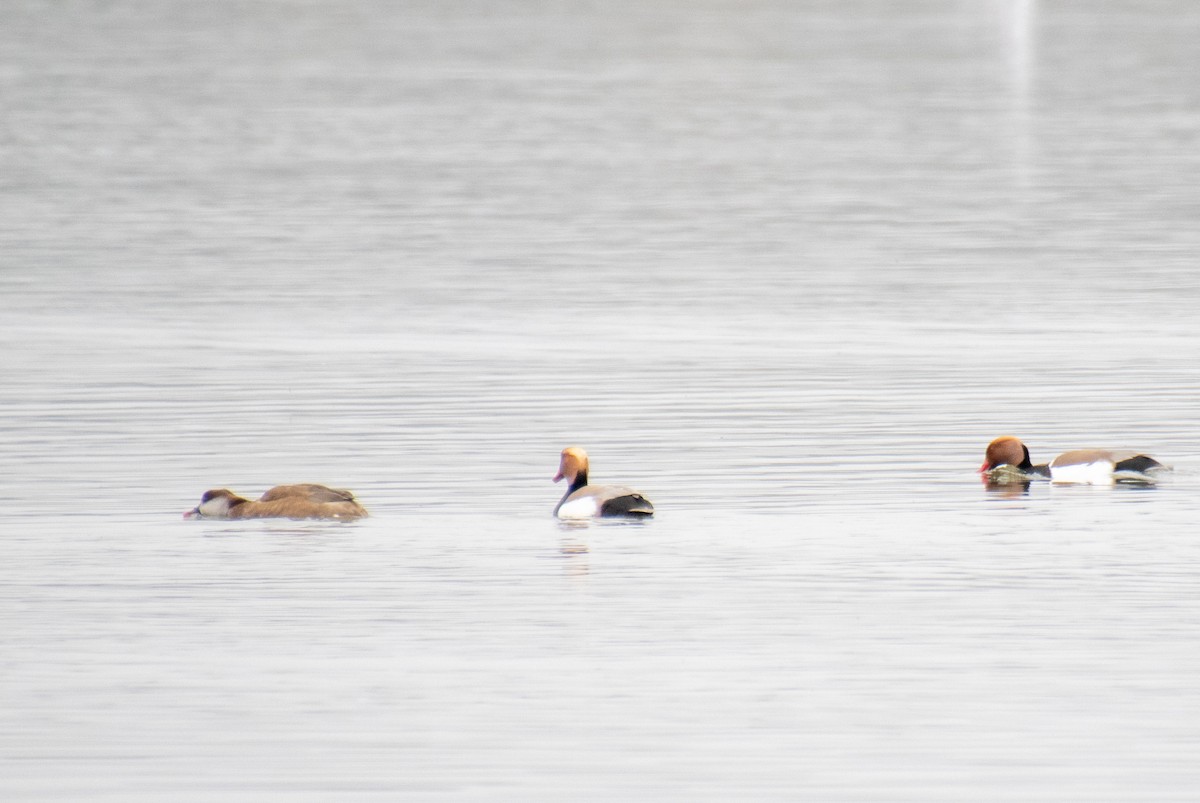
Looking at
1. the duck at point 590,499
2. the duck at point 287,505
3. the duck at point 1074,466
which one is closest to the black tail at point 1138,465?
the duck at point 1074,466

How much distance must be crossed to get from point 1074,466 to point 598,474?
2916mm

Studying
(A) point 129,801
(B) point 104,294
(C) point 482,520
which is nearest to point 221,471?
(C) point 482,520

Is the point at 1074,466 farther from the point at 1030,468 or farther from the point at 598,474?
the point at 598,474

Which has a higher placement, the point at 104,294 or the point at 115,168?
the point at 115,168

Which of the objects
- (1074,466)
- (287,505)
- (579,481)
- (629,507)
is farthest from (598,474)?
(1074,466)

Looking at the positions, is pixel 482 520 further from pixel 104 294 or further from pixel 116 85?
pixel 116 85

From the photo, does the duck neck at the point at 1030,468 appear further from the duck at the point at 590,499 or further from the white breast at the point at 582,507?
the white breast at the point at 582,507

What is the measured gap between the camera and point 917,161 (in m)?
46.3

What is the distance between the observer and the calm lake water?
37.5ft

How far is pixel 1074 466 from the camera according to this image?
16.7 m

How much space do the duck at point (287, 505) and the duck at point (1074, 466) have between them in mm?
3840

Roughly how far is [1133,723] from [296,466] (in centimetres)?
765

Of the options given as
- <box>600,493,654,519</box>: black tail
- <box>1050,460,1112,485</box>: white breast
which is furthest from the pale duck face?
<box>1050,460,1112,485</box>: white breast

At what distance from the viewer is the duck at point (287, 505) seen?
15.6 metres
